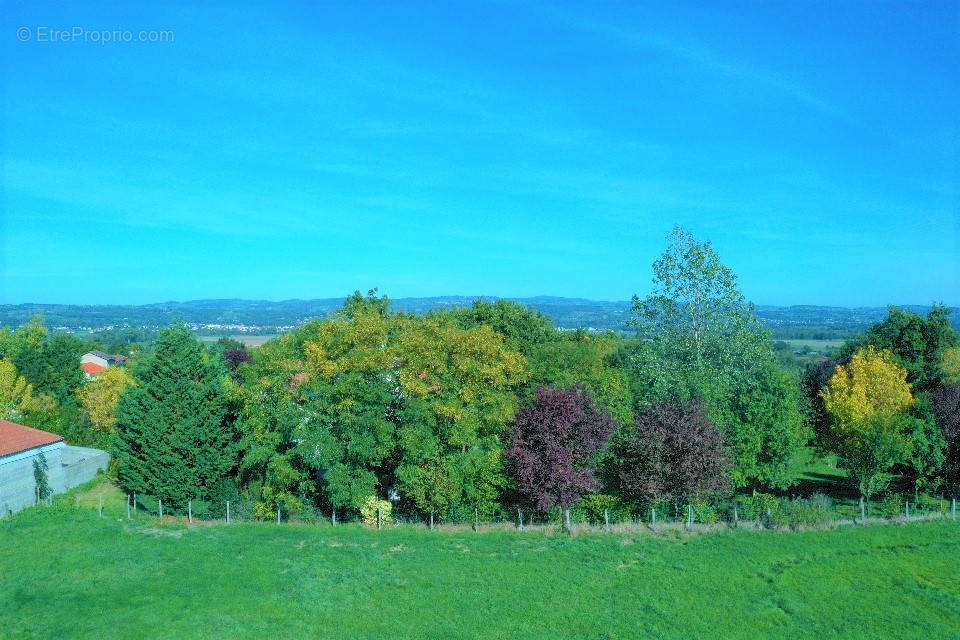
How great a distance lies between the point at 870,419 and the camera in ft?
95.1

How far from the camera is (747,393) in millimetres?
28984

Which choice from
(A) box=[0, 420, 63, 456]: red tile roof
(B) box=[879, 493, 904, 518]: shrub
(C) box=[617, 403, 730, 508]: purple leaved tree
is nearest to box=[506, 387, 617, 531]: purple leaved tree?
(C) box=[617, 403, 730, 508]: purple leaved tree

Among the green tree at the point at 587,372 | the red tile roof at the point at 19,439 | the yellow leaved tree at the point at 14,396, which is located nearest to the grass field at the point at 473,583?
the red tile roof at the point at 19,439

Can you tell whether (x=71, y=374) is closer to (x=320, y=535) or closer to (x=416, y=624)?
(x=320, y=535)

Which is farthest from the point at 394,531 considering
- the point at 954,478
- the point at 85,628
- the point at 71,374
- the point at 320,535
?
the point at 71,374

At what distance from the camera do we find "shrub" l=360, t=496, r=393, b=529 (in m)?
27.3

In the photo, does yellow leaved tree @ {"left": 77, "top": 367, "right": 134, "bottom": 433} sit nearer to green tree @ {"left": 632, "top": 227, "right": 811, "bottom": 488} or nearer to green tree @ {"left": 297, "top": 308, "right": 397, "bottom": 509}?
green tree @ {"left": 297, "top": 308, "right": 397, "bottom": 509}

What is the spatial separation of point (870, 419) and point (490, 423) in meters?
17.2

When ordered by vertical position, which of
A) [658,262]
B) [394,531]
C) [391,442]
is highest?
[658,262]

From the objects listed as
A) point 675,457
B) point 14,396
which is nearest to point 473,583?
point 675,457

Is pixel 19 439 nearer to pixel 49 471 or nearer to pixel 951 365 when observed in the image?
pixel 49 471

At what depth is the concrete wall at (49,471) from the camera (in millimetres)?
30266

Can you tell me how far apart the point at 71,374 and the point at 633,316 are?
46.9m

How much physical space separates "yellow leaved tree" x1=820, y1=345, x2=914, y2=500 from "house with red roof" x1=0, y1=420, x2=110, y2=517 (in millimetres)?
38771
